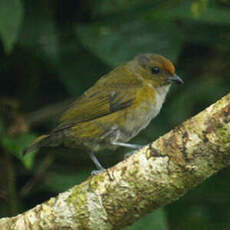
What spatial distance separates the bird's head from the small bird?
18 centimetres

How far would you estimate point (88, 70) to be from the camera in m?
4.21

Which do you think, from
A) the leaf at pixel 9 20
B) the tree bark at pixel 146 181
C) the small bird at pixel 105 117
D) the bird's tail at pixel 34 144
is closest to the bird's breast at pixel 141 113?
the small bird at pixel 105 117

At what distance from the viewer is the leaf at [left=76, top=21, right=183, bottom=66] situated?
12.8ft

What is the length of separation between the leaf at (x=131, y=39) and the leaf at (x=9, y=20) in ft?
2.06

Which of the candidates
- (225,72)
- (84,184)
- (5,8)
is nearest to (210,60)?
(225,72)

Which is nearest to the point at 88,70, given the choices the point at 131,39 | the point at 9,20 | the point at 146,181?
the point at 131,39

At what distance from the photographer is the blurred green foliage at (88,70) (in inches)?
154

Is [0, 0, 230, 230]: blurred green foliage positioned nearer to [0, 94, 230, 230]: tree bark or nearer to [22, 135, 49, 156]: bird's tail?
[22, 135, 49, 156]: bird's tail

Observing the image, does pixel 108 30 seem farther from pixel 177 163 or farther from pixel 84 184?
pixel 177 163

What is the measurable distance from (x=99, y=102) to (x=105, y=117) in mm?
139

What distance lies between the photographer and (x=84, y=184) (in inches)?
108

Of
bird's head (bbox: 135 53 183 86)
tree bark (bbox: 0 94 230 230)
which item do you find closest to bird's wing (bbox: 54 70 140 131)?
bird's head (bbox: 135 53 183 86)

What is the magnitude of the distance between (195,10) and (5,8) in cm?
129

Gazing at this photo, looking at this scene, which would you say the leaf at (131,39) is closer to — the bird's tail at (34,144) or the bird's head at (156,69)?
the bird's head at (156,69)
